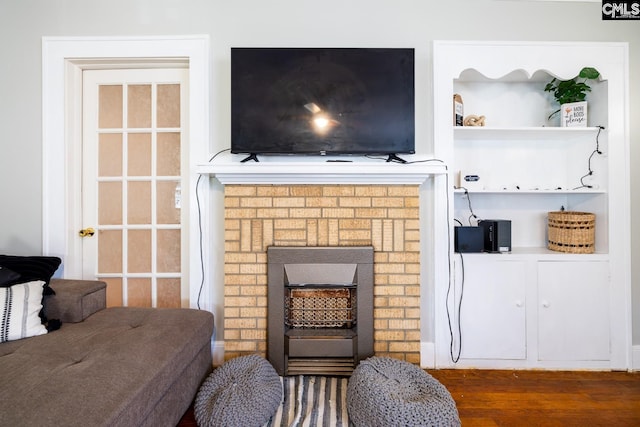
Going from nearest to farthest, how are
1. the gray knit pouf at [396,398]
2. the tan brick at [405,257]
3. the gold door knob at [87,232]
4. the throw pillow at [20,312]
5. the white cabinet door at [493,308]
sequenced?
1. the gray knit pouf at [396,398]
2. the throw pillow at [20,312]
3. the tan brick at [405,257]
4. the white cabinet door at [493,308]
5. the gold door knob at [87,232]

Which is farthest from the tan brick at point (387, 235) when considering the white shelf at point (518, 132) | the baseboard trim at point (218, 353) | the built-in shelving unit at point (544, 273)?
the baseboard trim at point (218, 353)

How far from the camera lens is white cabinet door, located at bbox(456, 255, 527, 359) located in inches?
77.7

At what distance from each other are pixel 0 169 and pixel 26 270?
91cm

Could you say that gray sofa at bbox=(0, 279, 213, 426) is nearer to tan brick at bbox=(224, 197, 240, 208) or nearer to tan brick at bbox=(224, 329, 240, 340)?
tan brick at bbox=(224, 329, 240, 340)

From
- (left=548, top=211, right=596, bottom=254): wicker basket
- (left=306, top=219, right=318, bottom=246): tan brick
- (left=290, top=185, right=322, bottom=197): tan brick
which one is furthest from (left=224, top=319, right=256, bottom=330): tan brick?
(left=548, top=211, right=596, bottom=254): wicker basket

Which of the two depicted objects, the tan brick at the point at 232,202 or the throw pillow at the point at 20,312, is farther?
the tan brick at the point at 232,202

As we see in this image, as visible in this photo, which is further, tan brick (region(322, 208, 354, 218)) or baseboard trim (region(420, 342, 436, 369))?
baseboard trim (region(420, 342, 436, 369))

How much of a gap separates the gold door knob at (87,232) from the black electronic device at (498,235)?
2.68 metres

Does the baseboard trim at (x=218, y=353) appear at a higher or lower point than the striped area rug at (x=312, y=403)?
higher

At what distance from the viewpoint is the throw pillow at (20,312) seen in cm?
139

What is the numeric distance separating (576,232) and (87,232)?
326 centimetres

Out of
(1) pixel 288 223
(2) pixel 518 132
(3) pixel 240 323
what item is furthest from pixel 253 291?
(2) pixel 518 132

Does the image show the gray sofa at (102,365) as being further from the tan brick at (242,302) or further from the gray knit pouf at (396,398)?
the gray knit pouf at (396,398)

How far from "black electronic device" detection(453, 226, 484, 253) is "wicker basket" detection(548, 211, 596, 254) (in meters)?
0.54
